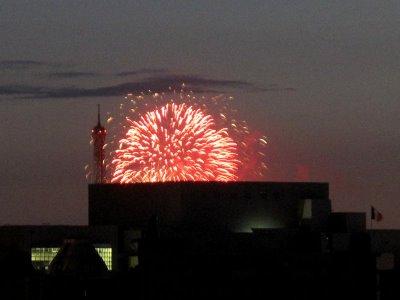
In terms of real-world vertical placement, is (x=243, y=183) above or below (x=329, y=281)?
above

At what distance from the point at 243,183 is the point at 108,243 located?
22.9m

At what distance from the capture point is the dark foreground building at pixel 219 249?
177875 mm

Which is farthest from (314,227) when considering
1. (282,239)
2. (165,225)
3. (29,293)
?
(29,293)

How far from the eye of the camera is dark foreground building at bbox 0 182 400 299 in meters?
178

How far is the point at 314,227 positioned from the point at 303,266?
1027 centimetres

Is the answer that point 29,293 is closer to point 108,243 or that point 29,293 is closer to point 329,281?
point 108,243

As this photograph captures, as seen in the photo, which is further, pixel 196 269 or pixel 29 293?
pixel 29 293

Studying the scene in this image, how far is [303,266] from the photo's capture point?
184 meters

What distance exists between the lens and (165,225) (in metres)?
190

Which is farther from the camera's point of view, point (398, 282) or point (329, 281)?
point (398, 282)

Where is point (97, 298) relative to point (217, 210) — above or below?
below

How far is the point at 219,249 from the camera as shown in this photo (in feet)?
604

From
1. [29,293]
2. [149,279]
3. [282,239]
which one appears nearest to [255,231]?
[282,239]

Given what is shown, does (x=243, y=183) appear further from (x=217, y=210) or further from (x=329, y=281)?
(x=329, y=281)
